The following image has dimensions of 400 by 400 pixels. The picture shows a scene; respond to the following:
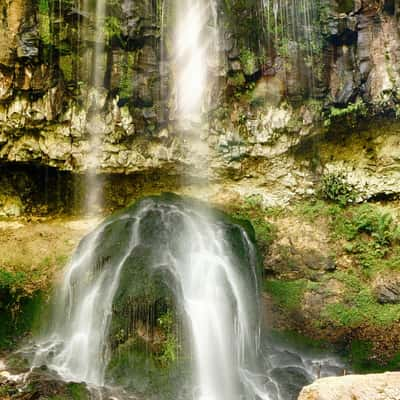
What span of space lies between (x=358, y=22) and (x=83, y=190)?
37.0 ft

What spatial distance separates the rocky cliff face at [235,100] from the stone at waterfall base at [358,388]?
12012mm

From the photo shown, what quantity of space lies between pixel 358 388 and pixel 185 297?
6994 millimetres

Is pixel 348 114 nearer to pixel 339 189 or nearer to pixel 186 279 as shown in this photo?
pixel 339 189

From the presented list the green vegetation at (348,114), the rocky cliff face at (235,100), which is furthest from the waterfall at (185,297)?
the green vegetation at (348,114)

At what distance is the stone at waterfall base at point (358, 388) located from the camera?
401cm

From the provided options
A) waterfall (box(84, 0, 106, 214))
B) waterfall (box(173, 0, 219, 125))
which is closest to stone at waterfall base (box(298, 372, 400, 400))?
waterfall (box(173, 0, 219, 125))

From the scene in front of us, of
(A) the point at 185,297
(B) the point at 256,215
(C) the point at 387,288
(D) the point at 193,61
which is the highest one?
(D) the point at 193,61

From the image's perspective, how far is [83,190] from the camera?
619 inches

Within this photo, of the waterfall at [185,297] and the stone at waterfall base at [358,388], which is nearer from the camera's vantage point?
the stone at waterfall base at [358,388]

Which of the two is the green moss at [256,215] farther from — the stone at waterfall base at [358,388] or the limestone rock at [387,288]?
the stone at waterfall base at [358,388]

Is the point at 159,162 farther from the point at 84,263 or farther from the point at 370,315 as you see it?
the point at 370,315

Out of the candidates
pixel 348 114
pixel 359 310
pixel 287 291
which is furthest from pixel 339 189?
pixel 359 310

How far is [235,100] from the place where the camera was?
1564cm

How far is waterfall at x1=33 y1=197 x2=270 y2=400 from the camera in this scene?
10.2m
